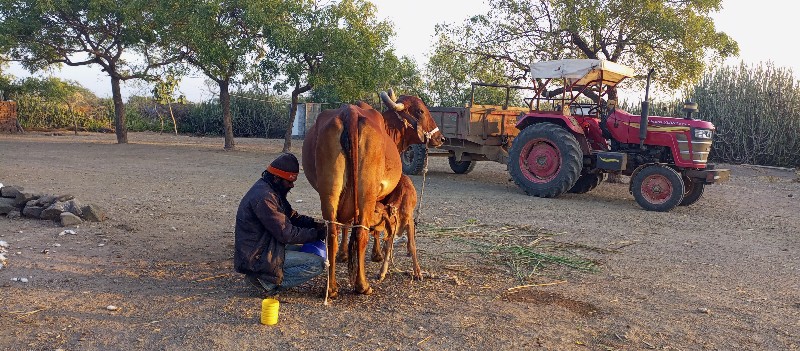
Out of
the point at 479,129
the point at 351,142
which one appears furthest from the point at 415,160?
the point at 351,142

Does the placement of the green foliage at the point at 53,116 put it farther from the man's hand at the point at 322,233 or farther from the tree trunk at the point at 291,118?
the man's hand at the point at 322,233

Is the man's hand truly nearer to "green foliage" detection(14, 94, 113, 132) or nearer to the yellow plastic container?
the yellow plastic container

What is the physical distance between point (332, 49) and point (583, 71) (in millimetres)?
9334

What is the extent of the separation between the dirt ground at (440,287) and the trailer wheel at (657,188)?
0.88 ft

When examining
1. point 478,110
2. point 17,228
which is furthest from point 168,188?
point 478,110

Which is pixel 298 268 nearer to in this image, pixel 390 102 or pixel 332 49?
pixel 390 102

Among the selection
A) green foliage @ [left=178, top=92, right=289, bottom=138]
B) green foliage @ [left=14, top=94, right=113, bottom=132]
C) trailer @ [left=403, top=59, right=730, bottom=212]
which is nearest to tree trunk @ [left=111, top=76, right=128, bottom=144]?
green foliage @ [left=178, top=92, right=289, bottom=138]

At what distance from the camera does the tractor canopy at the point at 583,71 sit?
11.3 metres

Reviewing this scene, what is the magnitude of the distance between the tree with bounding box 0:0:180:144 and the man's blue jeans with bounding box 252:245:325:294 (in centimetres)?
1693

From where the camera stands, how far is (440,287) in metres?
5.50

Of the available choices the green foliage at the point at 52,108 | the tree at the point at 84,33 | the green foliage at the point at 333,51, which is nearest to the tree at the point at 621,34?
the green foliage at the point at 333,51

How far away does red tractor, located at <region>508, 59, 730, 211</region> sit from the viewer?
10.5 m

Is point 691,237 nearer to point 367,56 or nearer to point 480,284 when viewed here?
point 480,284

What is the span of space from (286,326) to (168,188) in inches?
299
